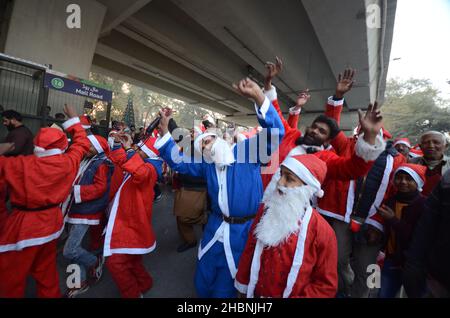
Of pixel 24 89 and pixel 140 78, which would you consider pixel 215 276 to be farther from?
pixel 140 78

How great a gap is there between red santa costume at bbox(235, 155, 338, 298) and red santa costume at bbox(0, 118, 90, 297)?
1.83m

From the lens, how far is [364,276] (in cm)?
223

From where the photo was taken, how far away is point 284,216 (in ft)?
4.52

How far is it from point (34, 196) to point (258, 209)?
1.91 metres

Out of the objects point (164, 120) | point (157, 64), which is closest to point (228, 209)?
point (164, 120)

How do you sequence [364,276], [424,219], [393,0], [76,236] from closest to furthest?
[424,219], [364,276], [76,236], [393,0]

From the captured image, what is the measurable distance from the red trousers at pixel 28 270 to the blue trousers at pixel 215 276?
1.39 meters

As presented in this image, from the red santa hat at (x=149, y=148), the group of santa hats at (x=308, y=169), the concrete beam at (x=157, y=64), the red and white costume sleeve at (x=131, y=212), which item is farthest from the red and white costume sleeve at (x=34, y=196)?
the concrete beam at (x=157, y=64)

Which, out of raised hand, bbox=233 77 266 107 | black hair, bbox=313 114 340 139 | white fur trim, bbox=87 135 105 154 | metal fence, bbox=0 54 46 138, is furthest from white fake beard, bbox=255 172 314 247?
metal fence, bbox=0 54 46 138

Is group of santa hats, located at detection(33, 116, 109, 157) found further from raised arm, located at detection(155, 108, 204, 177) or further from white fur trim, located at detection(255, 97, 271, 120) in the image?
white fur trim, located at detection(255, 97, 271, 120)

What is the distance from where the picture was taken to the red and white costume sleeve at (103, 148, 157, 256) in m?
2.19
